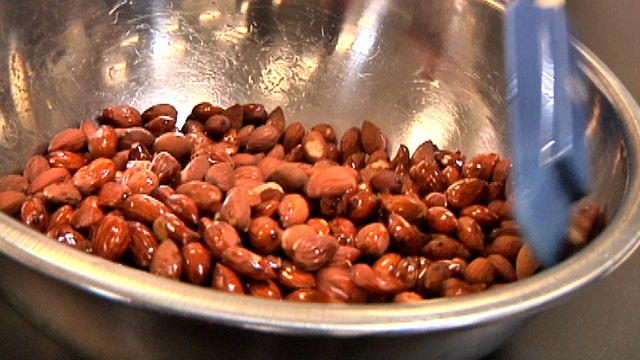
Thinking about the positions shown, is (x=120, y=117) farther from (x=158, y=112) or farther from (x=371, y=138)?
(x=371, y=138)

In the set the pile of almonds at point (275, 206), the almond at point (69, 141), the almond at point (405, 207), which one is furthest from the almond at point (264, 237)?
the almond at point (69, 141)

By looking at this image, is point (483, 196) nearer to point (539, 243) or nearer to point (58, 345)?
point (539, 243)

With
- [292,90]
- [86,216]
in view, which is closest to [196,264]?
[86,216]

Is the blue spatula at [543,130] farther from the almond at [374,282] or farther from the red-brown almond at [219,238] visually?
the red-brown almond at [219,238]

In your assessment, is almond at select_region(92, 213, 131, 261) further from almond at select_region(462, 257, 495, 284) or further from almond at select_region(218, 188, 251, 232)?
almond at select_region(462, 257, 495, 284)

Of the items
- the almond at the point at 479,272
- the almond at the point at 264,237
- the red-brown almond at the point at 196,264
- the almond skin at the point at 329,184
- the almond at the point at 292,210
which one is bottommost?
the almond at the point at 292,210

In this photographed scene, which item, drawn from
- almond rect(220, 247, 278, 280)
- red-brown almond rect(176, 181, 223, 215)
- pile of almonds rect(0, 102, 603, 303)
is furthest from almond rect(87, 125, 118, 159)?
almond rect(220, 247, 278, 280)

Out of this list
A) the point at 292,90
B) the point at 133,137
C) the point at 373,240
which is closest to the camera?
the point at 373,240
